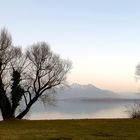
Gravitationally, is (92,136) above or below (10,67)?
below

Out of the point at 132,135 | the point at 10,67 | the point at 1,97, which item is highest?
the point at 10,67

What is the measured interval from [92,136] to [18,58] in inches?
985

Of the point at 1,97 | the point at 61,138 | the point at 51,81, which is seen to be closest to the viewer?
the point at 61,138

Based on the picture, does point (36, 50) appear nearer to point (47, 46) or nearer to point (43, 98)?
point (47, 46)

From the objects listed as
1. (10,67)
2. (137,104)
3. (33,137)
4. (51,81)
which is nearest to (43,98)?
(51,81)

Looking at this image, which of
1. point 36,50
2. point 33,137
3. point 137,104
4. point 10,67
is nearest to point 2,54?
point 10,67

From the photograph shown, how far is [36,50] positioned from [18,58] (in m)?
2.72

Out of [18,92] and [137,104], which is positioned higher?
[18,92]

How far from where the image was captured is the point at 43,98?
48156mm

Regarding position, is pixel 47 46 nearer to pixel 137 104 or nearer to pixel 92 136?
pixel 137 104

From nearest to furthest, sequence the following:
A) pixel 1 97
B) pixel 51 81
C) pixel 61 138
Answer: pixel 61 138 → pixel 1 97 → pixel 51 81

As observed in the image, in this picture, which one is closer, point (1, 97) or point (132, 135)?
point (132, 135)

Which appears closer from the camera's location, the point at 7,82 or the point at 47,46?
the point at 7,82

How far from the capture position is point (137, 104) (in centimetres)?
4978
